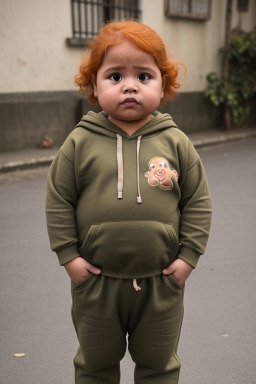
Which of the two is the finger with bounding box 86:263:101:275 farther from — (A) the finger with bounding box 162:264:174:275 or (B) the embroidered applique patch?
(B) the embroidered applique patch

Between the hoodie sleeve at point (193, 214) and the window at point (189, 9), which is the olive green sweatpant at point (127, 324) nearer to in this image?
the hoodie sleeve at point (193, 214)

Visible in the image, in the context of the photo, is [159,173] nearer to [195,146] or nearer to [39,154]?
[39,154]

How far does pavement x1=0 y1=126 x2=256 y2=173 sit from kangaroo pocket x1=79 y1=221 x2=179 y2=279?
5.18 metres

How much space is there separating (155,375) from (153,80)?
1.08 m

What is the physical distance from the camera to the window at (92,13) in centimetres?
826

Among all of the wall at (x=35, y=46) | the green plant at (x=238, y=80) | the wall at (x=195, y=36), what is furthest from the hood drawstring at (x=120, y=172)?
the green plant at (x=238, y=80)

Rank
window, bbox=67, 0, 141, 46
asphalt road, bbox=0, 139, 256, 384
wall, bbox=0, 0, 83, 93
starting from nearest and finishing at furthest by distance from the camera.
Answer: asphalt road, bbox=0, 139, 256, 384
wall, bbox=0, 0, 83, 93
window, bbox=67, 0, 141, 46

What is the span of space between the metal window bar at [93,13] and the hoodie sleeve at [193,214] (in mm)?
7076

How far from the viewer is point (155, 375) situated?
68.9 inches

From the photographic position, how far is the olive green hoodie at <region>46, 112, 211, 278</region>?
1549 mm

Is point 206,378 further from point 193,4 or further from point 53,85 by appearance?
point 193,4

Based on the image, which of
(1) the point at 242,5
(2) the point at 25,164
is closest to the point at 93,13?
(2) the point at 25,164

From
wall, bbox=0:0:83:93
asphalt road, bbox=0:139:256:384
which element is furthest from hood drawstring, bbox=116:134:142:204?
wall, bbox=0:0:83:93

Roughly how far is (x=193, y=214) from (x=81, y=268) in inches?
17.1
